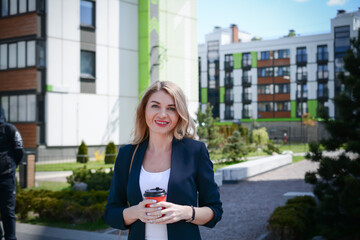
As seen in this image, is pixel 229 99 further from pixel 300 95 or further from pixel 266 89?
pixel 300 95

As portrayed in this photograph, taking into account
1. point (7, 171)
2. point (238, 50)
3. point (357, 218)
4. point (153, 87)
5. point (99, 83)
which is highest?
point (238, 50)

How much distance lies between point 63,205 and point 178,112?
6.42m

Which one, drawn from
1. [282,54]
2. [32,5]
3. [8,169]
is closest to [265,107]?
[282,54]

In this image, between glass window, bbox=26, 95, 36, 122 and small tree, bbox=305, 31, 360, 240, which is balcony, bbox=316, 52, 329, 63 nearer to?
glass window, bbox=26, 95, 36, 122

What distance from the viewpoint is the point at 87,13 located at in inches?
1051

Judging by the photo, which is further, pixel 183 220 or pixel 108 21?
pixel 108 21

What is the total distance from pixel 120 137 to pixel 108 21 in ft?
25.4

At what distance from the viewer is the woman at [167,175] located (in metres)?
2.57

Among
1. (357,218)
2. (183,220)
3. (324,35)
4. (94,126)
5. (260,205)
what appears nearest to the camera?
(183,220)

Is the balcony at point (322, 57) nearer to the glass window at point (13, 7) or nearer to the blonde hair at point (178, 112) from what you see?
the glass window at point (13, 7)

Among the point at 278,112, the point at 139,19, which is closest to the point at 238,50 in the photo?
the point at 278,112

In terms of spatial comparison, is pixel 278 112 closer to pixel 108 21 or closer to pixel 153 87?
pixel 108 21

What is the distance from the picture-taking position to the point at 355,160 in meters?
5.84

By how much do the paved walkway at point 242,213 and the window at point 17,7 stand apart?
17.1 m
